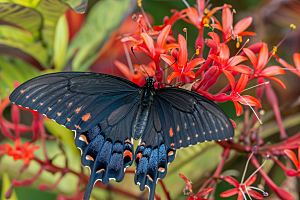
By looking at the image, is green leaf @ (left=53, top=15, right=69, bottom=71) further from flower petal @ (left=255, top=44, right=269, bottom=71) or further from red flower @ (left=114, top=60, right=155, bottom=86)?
flower petal @ (left=255, top=44, right=269, bottom=71)

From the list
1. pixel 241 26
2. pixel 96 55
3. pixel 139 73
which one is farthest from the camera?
pixel 96 55

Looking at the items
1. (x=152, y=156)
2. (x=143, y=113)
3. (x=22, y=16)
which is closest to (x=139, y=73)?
(x=143, y=113)

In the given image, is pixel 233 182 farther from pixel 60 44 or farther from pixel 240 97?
pixel 60 44

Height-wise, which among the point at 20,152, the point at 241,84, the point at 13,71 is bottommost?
the point at 20,152

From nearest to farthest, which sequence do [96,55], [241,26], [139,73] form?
[241,26] → [139,73] → [96,55]

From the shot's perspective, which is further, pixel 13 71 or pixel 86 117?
pixel 13 71

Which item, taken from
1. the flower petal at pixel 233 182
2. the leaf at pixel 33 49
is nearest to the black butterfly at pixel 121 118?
the flower petal at pixel 233 182

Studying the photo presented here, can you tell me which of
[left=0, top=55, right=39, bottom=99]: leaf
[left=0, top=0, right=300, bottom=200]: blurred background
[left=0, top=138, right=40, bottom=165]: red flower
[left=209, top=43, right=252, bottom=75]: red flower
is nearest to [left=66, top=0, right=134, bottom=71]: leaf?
[left=0, top=0, right=300, bottom=200]: blurred background
